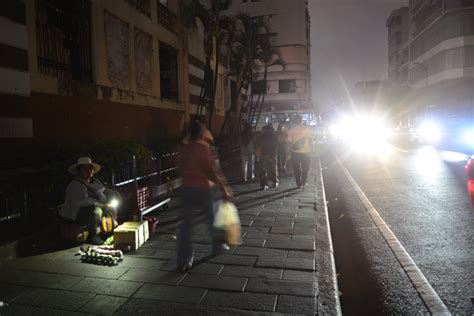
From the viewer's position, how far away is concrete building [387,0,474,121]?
49.0 metres

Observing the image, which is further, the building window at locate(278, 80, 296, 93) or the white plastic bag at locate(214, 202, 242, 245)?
the building window at locate(278, 80, 296, 93)

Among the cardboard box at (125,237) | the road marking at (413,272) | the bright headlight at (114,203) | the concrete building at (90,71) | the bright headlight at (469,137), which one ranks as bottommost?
the road marking at (413,272)

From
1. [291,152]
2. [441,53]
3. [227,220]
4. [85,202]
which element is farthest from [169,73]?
[441,53]

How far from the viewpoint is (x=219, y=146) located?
1747 centimetres

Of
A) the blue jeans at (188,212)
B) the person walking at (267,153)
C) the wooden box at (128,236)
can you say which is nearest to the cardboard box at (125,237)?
the wooden box at (128,236)

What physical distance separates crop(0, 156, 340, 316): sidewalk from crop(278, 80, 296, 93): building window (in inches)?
1996

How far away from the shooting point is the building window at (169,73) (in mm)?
14914

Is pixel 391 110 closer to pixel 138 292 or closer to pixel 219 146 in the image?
pixel 219 146

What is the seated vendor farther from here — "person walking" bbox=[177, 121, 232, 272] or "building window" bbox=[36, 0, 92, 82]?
"building window" bbox=[36, 0, 92, 82]

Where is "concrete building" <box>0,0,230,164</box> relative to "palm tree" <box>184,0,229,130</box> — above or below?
below

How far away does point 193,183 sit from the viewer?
4.48 m

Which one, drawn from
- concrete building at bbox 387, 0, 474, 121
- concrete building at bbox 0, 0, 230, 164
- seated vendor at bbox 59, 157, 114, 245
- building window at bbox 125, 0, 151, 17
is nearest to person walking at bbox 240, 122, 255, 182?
concrete building at bbox 0, 0, 230, 164

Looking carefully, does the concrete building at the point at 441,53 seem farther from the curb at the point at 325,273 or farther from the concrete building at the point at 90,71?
the curb at the point at 325,273

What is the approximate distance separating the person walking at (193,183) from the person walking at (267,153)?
19.2ft
